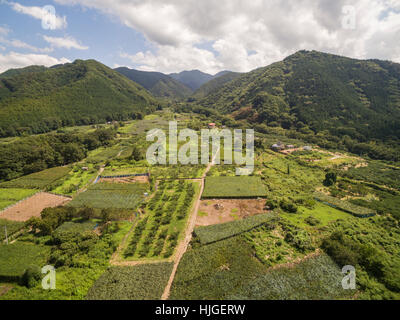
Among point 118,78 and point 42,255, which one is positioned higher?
point 118,78

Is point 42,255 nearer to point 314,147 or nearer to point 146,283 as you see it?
point 146,283

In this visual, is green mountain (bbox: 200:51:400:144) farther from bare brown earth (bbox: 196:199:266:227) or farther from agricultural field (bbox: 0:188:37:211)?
agricultural field (bbox: 0:188:37:211)

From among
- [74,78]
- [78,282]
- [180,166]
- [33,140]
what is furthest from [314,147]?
[74,78]

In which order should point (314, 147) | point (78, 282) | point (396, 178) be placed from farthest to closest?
point (314, 147), point (396, 178), point (78, 282)

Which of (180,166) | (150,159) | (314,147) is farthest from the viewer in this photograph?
(314,147)

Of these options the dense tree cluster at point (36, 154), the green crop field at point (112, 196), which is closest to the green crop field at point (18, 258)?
the green crop field at point (112, 196)

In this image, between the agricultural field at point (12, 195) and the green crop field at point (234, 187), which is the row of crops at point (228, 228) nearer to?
the green crop field at point (234, 187)
